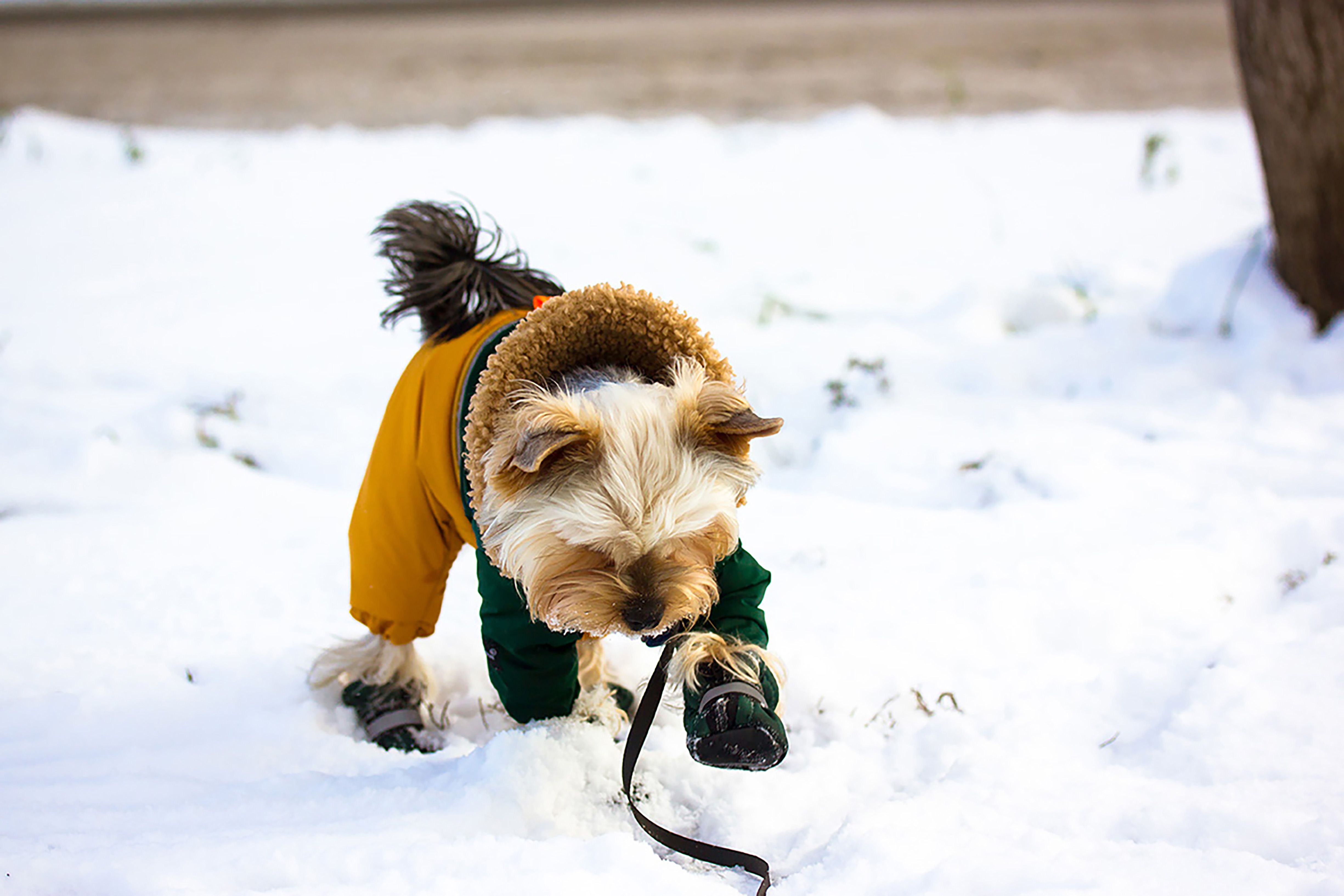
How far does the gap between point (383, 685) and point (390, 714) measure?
0.30ft

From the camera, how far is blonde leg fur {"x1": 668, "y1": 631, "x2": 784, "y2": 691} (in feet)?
5.99

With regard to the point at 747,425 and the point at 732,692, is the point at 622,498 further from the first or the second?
the point at 732,692

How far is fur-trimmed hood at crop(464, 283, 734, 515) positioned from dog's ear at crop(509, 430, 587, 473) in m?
0.17

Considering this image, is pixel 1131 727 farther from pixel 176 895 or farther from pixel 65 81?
pixel 65 81

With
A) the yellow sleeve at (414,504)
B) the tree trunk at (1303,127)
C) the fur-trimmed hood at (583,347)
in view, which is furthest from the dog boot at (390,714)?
the tree trunk at (1303,127)

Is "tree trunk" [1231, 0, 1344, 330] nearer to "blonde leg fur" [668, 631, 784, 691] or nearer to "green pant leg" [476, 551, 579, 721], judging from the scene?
"blonde leg fur" [668, 631, 784, 691]

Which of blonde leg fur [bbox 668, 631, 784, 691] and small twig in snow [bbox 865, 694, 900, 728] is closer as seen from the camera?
blonde leg fur [bbox 668, 631, 784, 691]

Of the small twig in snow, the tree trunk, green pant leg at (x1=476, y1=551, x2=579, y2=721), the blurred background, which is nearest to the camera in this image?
green pant leg at (x1=476, y1=551, x2=579, y2=721)

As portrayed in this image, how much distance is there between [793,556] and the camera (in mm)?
2926

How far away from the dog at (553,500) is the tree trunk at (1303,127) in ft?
10.7

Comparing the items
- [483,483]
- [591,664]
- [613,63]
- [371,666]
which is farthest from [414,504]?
[613,63]

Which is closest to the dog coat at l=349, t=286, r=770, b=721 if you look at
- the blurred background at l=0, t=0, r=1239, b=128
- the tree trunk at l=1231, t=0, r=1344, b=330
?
the tree trunk at l=1231, t=0, r=1344, b=330

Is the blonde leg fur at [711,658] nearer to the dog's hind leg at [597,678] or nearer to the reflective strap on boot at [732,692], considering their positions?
the reflective strap on boot at [732,692]

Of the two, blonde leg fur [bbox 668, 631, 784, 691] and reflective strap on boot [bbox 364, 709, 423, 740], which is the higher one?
blonde leg fur [bbox 668, 631, 784, 691]
